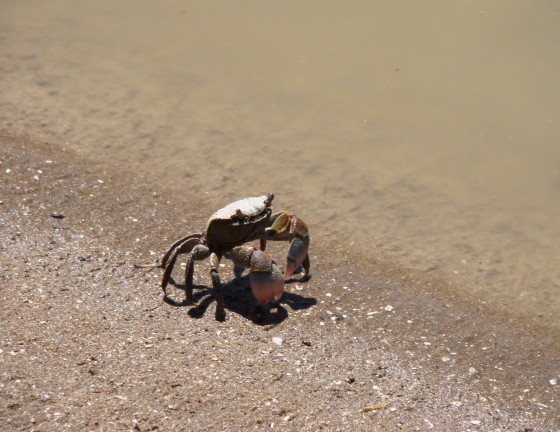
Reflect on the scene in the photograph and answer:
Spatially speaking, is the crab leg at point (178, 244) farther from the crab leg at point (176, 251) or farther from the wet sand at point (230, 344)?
the wet sand at point (230, 344)

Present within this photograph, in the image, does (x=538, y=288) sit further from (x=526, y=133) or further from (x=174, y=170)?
(x=174, y=170)

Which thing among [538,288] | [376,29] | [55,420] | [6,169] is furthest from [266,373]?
[376,29]

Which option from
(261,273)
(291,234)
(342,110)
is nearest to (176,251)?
(261,273)

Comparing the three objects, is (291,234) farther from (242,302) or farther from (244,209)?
(242,302)

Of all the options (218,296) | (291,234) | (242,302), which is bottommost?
(242,302)

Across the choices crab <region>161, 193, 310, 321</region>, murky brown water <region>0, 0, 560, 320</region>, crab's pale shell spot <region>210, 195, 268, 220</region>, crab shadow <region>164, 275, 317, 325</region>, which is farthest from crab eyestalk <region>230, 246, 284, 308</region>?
murky brown water <region>0, 0, 560, 320</region>

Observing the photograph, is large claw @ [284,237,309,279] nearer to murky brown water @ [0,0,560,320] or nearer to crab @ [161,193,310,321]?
Answer: crab @ [161,193,310,321]
